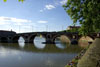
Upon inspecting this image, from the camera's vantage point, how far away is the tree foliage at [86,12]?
571 inches

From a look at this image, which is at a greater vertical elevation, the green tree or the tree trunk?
the green tree

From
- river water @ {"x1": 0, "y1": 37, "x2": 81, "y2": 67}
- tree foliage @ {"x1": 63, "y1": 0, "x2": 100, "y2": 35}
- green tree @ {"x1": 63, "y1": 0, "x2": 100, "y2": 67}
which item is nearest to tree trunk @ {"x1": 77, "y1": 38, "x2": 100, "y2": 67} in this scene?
green tree @ {"x1": 63, "y1": 0, "x2": 100, "y2": 67}

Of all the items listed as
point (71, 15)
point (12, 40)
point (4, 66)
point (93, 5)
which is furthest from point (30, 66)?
point (12, 40)

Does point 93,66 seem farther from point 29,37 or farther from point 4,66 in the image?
point 29,37

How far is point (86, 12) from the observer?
1652cm

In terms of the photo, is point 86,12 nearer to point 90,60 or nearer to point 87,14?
point 87,14

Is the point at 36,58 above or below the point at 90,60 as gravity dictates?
below

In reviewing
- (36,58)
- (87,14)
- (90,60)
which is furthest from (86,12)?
(36,58)

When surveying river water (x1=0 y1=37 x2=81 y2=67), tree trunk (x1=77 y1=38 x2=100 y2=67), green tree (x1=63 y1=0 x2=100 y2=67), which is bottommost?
river water (x1=0 y1=37 x2=81 y2=67)

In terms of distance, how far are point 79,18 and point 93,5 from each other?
5004 mm

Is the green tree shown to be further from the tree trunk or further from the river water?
the river water

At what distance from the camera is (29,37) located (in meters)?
72.4

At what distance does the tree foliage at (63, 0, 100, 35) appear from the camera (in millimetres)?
14508

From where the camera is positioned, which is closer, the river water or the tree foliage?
the tree foliage
